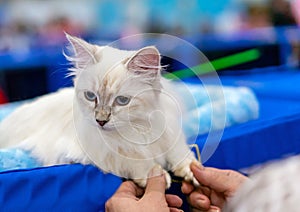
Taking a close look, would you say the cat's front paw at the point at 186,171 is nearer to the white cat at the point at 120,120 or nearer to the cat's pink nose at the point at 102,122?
the white cat at the point at 120,120

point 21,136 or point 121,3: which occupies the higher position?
point 21,136

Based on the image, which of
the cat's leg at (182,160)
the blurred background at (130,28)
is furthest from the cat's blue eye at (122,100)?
the blurred background at (130,28)

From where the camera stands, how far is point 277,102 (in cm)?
163

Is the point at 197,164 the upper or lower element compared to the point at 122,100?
lower

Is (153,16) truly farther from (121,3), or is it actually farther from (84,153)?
(84,153)

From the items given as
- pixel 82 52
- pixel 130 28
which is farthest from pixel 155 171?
pixel 130 28

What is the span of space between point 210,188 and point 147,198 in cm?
13

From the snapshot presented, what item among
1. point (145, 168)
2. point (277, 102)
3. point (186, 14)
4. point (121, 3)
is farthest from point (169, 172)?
point (121, 3)

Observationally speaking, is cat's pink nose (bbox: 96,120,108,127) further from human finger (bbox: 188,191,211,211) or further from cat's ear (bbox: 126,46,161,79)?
human finger (bbox: 188,191,211,211)

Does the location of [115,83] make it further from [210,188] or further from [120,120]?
[210,188]

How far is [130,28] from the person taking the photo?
5.57 metres

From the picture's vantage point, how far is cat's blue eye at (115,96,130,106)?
781mm

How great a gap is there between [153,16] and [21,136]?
4.53 m

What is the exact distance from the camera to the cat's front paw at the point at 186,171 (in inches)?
34.6
